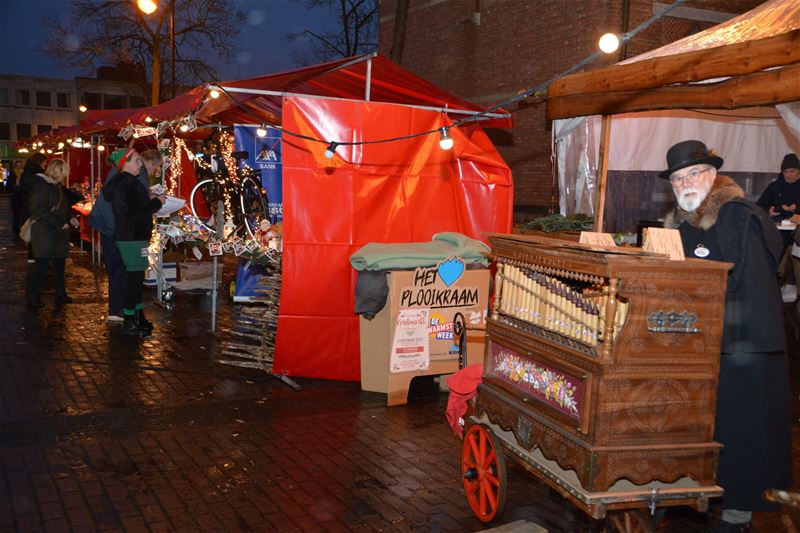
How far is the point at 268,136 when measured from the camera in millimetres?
9609

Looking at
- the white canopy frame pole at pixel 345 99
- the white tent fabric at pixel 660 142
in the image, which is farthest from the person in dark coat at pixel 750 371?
the white tent fabric at pixel 660 142

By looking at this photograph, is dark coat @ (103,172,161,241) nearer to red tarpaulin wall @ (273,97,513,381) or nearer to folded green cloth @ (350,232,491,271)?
red tarpaulin wall @ (273,97,513,381)

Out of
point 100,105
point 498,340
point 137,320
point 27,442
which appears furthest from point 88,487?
point 100,105

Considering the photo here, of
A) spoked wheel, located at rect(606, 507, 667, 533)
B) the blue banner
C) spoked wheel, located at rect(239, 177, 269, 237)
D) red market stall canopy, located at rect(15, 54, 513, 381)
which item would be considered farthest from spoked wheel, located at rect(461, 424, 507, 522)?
the blue banner

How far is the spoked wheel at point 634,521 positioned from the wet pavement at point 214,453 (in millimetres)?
832

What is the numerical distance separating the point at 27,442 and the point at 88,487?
42.1 inches

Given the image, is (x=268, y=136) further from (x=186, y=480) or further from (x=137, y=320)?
(x=186, y=480)

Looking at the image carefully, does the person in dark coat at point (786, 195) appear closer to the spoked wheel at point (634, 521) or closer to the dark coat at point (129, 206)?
the spoked wheel at point (634, 521)

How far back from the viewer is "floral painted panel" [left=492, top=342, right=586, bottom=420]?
143 inches

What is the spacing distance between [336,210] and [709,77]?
3846 millimetres

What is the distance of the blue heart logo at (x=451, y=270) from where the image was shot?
6973 millimetres

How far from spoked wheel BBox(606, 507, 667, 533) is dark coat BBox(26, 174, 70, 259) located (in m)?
8.78

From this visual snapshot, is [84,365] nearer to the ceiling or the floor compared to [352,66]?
nearer to the floor

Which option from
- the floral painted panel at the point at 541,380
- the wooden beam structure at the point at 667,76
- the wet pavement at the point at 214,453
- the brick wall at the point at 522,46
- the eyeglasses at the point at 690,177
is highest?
the brick wall at the point at 522,46
